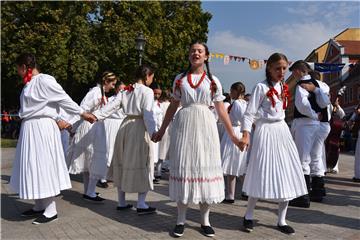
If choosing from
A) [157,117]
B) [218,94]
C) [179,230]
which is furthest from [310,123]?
[157,117]

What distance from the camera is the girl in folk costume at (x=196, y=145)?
15.2 feet

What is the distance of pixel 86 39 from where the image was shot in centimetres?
2409

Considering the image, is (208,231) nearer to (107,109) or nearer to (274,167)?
(274,167)

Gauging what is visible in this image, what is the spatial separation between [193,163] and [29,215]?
2.60 m

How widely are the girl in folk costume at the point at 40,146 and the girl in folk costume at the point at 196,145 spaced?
1615mm

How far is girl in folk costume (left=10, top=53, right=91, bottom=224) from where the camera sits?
517 cm

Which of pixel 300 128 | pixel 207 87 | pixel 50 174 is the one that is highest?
pixel 207 87

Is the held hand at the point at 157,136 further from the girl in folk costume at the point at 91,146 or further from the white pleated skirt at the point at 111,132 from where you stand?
the white pleated skirt at the point at 111,132

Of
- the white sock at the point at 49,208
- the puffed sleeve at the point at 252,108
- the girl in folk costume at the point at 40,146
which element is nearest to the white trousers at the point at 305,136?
the puffed sleeve at the point at 252,108

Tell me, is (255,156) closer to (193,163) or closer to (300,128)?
(193,163)

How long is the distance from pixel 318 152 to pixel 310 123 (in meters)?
0.70

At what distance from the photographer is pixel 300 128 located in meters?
6.81

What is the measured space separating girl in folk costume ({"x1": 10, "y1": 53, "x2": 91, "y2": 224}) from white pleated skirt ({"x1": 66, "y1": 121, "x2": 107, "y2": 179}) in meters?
1.24

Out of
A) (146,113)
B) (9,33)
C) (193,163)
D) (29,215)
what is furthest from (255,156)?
(9,33)
